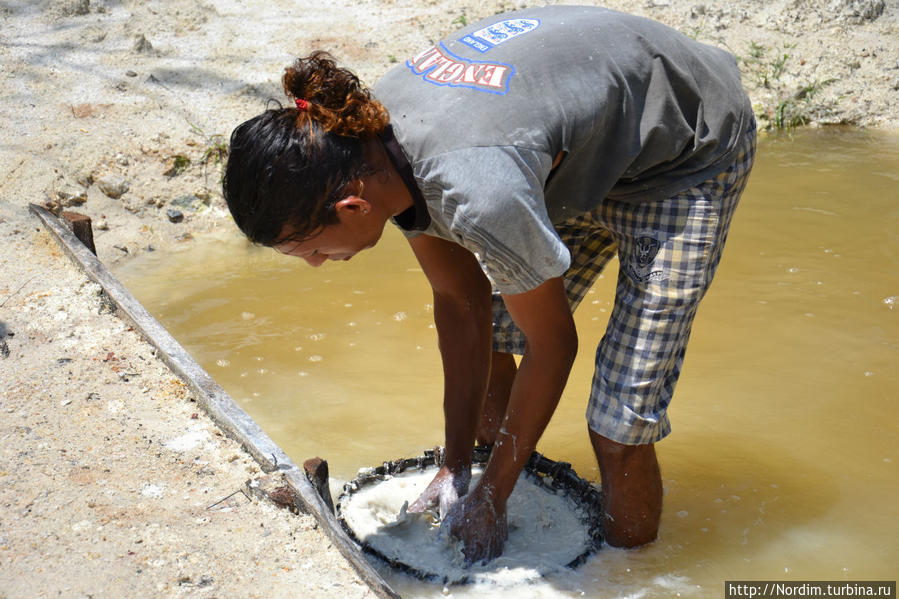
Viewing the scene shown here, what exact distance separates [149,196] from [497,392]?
111 inches

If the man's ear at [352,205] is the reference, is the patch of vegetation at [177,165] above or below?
below

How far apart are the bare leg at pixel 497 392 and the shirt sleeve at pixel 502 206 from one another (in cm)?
89

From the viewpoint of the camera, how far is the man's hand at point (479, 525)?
219 cm

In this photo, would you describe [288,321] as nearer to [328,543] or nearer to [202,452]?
[202,452]

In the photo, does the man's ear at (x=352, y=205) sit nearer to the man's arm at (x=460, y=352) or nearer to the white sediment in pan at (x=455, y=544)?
the man's arm at (x=460, y=352)

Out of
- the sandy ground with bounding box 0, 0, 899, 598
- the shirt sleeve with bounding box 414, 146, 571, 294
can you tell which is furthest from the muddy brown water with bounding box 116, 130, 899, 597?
the shirt sleeve with bounding box 414, 146, 571, 294

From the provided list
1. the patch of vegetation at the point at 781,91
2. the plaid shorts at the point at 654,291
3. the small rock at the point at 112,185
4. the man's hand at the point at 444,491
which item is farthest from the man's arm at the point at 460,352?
the patch of vegetation at the point at 781,91

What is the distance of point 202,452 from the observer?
7.31 ft

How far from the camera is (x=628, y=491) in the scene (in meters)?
2.23

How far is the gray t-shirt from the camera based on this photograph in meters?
1.66

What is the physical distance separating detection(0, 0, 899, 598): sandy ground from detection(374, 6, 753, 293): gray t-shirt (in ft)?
2.49

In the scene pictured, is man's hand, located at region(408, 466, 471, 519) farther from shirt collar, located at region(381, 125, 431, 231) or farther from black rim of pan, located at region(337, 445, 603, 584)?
shirt collar, located at region(381, 125, 431, 231)

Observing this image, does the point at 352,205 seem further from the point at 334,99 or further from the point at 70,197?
the point at 70,197

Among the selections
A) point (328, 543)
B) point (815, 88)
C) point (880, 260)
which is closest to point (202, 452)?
point (328, 543)
